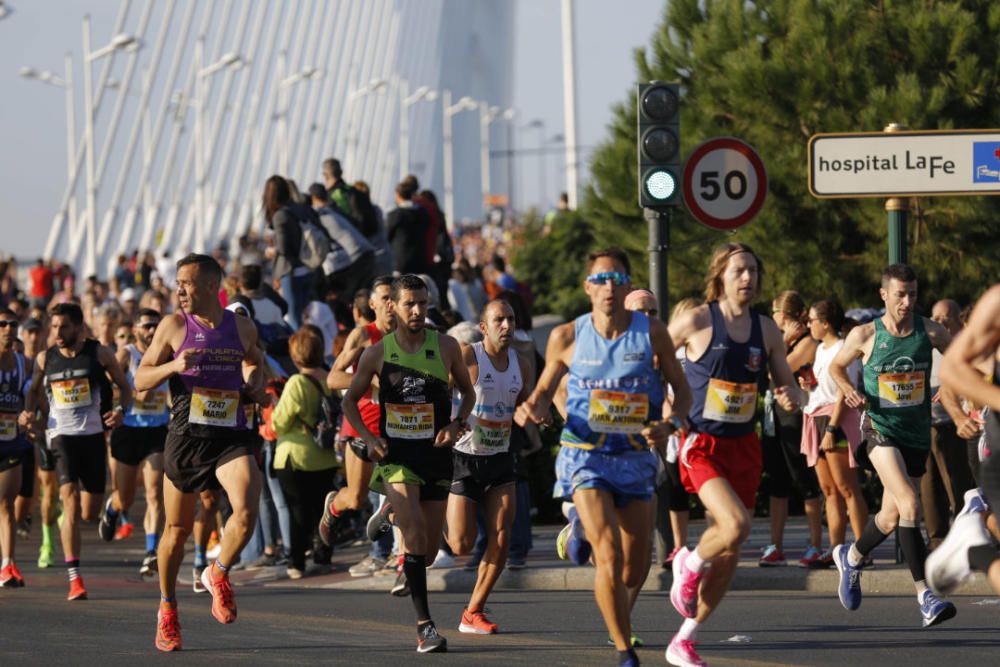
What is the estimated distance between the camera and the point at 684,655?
8.30 m

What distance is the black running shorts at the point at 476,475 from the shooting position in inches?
406

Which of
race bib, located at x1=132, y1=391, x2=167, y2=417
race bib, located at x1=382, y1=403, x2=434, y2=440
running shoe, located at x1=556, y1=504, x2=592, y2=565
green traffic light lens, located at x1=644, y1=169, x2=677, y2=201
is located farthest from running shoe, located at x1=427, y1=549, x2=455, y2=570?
running shoe, located at x1=556, y1=504, x2=592, y2=565

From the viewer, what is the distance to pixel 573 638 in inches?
379

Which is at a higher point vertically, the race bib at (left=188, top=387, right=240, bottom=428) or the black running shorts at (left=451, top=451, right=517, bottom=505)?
the race bib at (left=188, top=387, right=240, bottom=428)

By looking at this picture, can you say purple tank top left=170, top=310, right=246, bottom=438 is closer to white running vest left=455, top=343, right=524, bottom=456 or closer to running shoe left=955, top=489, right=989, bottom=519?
white running vest left=455, top=343, right=524, bottom=456

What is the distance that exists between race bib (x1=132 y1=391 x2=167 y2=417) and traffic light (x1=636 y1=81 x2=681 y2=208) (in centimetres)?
364

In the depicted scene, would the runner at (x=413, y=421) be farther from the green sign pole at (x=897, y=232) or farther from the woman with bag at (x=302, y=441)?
the green sign pole at (x=897, y=232)

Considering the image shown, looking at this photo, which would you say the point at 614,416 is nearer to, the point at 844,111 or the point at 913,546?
the point at 913,546

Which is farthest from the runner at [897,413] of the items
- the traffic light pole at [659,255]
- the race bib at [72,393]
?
the race bib at [72,393]

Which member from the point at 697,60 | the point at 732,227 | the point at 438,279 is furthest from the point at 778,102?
the point at 732,227

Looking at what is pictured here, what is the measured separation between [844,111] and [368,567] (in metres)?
7.98

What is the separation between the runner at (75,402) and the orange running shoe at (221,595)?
303 cm

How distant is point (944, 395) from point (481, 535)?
12.8 ft

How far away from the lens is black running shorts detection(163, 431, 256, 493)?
9.52 metres
